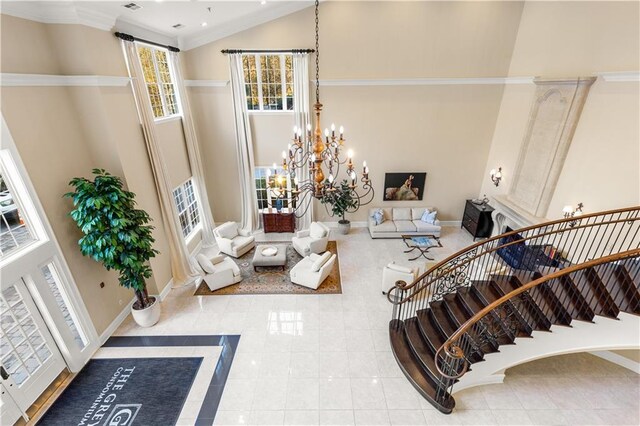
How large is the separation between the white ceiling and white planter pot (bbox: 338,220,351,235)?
5.63 metres

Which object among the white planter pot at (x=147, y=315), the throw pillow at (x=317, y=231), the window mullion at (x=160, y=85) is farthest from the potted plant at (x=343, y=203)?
the white planter pot at (x=147, y=315)

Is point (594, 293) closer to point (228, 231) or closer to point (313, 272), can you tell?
point (313, 272)

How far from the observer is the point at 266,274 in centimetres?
716

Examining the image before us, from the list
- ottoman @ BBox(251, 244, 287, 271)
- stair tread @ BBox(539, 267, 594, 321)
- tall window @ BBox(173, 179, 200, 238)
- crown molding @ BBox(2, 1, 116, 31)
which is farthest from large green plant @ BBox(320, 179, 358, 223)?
crown molding @ BBox(2, 1, 116, 31)

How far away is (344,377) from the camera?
4578mm

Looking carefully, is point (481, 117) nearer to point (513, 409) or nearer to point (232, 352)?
point (513, 409)

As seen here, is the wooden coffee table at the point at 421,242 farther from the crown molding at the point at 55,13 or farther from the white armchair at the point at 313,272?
the crown molding at the point at 55,13

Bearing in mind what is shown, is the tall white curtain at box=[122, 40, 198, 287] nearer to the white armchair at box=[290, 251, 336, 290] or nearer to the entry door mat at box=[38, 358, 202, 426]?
the entry door mat at box=[38, 358, 202, 426]

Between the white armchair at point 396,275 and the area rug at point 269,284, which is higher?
the white armchair at point 396,275

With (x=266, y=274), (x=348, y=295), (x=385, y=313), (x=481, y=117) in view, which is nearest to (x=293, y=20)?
(x=481, y=117)

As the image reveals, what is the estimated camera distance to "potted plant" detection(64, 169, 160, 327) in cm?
438

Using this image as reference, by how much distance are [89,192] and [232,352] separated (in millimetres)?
3310

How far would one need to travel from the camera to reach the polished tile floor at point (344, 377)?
4074mm

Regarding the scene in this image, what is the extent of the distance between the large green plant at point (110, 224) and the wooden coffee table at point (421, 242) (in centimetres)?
621
